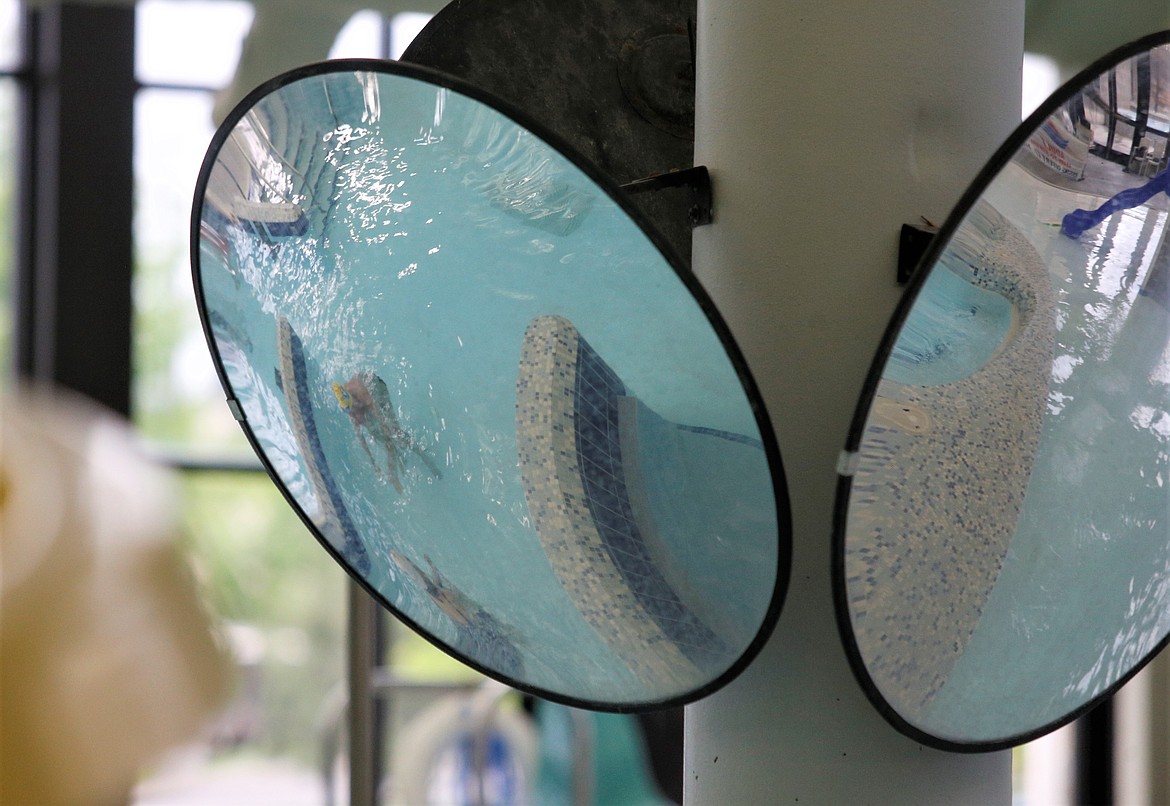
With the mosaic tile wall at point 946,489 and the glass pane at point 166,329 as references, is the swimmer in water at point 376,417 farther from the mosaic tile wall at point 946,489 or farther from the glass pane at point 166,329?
the glass pane at point 166,329

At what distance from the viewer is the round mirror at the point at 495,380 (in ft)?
1.75

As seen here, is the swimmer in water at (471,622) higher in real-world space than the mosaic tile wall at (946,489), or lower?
lower

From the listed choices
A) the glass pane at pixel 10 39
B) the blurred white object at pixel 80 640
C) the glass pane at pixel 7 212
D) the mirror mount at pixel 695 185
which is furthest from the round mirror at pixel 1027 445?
the glass pane at pixel 10 39

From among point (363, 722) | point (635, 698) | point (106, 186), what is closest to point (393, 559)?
point (635, 698)

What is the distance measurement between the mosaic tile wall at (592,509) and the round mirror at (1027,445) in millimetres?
96

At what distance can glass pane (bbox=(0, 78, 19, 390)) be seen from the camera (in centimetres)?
354

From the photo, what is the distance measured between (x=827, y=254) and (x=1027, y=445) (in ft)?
0.44

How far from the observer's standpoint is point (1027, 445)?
60 centimetres

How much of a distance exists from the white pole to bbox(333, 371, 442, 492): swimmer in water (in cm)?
18

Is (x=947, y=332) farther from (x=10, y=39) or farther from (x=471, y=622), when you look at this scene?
(x=10, y=39)

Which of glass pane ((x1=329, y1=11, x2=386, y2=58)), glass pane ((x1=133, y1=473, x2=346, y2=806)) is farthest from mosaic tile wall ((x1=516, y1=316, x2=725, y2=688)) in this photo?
glass pane ((x1=133, y1=473, x2=346, y2=806))

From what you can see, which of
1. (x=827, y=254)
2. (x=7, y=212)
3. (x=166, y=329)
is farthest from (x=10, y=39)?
(x=827, y=254)

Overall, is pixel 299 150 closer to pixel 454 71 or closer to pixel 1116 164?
pixel 454 71

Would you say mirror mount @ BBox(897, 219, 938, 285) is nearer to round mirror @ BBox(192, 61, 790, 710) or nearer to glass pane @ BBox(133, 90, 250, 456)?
round mirror @ BBox(192, 61, 790, 710)
